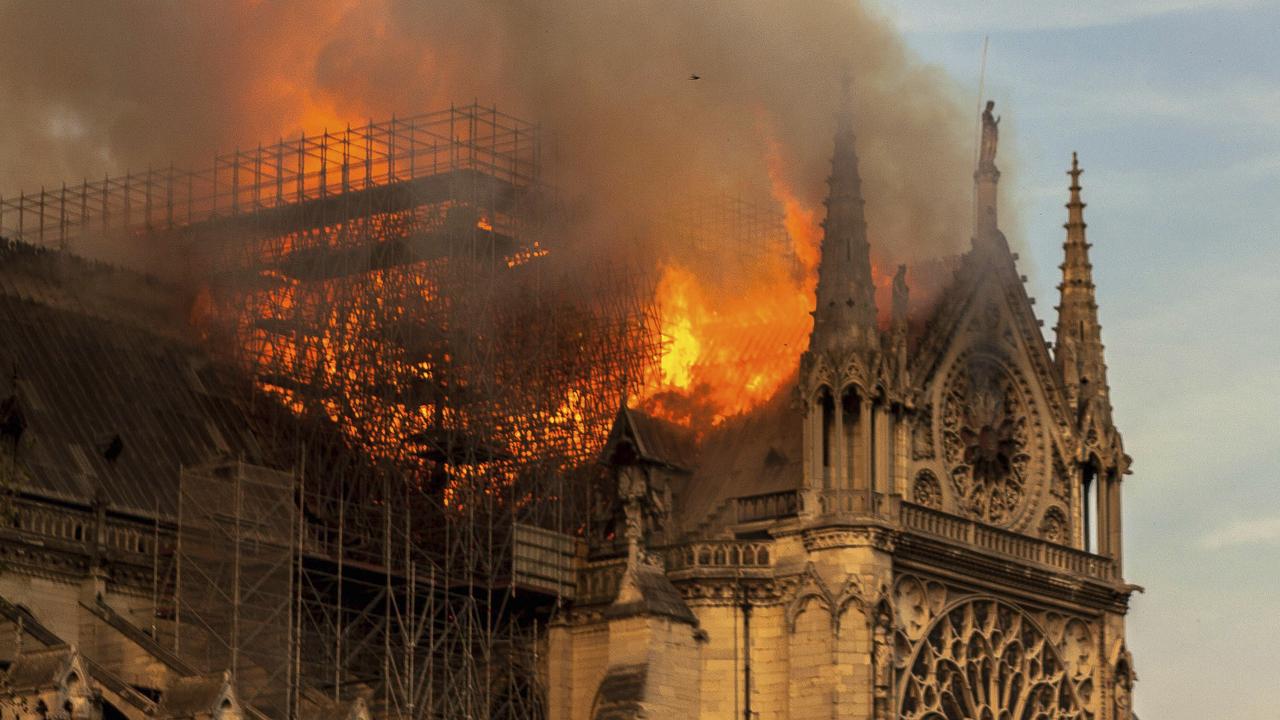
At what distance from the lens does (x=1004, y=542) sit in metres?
80.6

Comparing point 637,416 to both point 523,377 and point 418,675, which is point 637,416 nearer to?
point 523,377

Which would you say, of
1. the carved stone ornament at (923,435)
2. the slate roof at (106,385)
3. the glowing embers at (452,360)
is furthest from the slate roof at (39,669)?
the carved stone ornament at (923,435)

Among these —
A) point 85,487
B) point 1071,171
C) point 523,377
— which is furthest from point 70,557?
point 1071,171

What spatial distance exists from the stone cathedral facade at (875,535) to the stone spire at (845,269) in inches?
2.1

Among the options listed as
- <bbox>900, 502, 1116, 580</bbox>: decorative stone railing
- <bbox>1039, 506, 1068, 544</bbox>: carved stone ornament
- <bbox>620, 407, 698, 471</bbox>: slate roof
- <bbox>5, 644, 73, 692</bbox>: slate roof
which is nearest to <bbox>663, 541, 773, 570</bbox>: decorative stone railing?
<bbox>900, 502, 1116, 580</bbox>: decorative stone railing

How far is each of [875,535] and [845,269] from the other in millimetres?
Answer: 6519

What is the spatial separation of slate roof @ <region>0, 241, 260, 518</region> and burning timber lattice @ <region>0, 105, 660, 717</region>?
1240 mm

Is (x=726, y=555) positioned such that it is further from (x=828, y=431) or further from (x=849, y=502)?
(x=828, y=431)

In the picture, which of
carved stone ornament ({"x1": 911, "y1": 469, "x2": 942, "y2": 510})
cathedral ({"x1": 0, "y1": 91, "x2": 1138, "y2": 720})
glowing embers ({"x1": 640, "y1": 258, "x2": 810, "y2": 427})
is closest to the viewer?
cathedral ({"x1": 0, "y1": 91, "x2": 1138, "y2": 720})

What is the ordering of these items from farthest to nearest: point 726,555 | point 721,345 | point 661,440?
point 721,345, point 661,440, point 726,555

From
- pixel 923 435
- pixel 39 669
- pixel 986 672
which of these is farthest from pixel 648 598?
pixel 39 669

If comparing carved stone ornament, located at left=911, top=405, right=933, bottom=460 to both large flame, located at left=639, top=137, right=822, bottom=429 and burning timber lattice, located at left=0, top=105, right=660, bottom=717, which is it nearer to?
large flame, located at left=639, top=137, right=822, bottom=429

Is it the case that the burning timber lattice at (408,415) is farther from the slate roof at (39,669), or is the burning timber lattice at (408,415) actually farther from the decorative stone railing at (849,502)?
the slate roof at (39,669)

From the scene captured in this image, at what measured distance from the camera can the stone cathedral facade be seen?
75.1m
